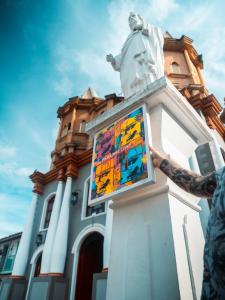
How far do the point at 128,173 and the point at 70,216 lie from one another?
8704 mm

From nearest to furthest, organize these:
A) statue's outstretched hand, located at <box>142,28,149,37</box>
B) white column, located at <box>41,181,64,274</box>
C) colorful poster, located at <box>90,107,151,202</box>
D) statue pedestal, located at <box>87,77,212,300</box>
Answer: statue pedestal, located at <box>87,77,212,300</box>
colorful poster, located at <box>90,107,151,202</box>
statue's outstretched hand, located at <box>142,28,149,37</box>
white column, located at <box>41,181,64,274</box>

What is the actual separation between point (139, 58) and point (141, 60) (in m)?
0.06

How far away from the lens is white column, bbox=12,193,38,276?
9.88 meters

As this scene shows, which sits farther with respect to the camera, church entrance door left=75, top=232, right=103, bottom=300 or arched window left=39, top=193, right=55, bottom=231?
arched window left=39, top=193, right=55, bottom=231

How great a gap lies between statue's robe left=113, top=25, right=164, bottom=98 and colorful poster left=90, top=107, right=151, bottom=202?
1.03m

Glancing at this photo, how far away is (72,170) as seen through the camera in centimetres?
1071

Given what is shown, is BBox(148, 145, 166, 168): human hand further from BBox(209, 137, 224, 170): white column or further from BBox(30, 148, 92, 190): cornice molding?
BBox(30, 148, 92, 190): cornice molding

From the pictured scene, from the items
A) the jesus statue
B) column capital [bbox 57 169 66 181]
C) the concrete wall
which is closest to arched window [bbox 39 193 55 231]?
the concrete wall

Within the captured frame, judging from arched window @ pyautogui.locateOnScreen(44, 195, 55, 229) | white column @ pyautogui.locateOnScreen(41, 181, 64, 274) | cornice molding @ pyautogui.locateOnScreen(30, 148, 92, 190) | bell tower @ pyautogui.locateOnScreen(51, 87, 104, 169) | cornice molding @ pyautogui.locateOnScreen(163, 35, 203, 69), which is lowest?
white column @ pyautogui.locateOnScreen(41, 181, 64, 274)

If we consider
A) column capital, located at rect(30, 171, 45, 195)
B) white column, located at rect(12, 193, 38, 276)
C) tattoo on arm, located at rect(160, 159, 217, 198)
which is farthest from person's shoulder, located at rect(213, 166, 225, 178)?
column capital, located at rect(30, 171, 45, 195)

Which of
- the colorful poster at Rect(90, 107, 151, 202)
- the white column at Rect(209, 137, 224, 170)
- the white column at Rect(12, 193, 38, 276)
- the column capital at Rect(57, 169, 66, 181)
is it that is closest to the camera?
the colorful poster at Rect(90, 107, 151, 202)

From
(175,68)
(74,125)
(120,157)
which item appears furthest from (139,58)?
(74,125)

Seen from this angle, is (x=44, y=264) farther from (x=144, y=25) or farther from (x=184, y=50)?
(x=184, y=50)

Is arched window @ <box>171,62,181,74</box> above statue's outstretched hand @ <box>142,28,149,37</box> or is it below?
above
